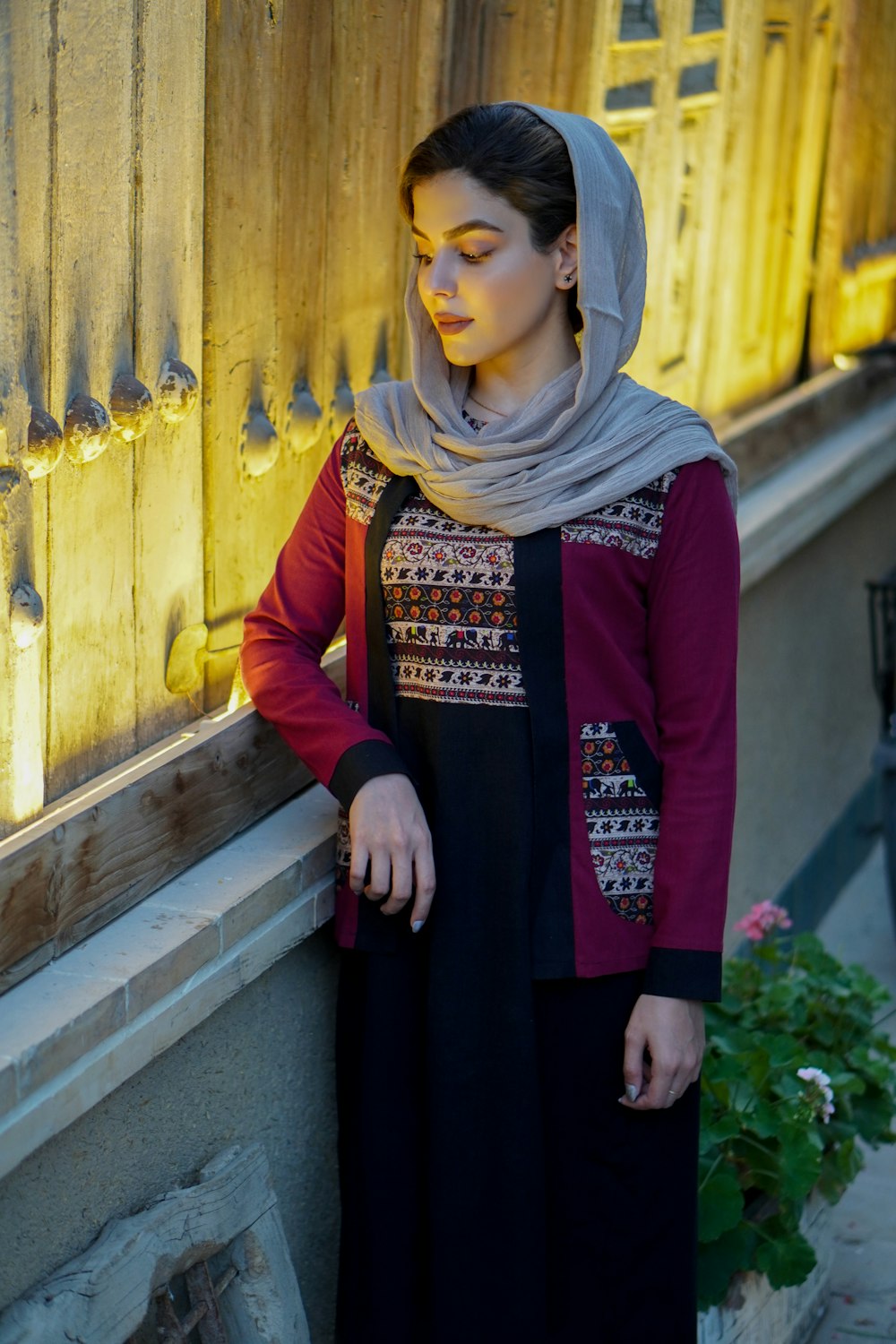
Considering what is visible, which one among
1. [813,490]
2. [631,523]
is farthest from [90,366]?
[813,490]

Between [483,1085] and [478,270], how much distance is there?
1027mm

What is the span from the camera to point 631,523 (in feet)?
6.68

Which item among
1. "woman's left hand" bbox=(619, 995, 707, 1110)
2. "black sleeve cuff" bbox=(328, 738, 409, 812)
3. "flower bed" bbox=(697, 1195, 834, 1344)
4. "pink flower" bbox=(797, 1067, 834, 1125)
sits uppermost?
"black sleeve cuff" bbox=(328, 738, 409, 812)

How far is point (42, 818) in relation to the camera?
195cm

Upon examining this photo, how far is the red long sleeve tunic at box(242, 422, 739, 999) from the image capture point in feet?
6.66

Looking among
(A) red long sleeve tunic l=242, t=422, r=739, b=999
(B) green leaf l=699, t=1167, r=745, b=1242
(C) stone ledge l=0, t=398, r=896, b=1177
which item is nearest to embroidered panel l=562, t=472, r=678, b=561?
(A) red long sleeve tunic l=242, t=422, r=739, b=999

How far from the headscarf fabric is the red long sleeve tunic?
32mm

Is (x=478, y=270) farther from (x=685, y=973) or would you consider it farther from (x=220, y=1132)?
(x=220, y=1132)

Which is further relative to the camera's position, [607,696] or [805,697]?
[805,697]

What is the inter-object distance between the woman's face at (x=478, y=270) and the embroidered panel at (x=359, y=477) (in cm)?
18

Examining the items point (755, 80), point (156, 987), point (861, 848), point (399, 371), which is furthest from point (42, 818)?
point (861, 848)

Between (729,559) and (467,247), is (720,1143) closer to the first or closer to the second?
(729,559)

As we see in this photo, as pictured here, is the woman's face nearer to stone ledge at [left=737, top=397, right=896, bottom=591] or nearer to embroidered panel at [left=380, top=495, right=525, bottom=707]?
embroidered panel at [left=380, top=495, right=525, bottom=707]

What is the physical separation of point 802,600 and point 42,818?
11.3ft
